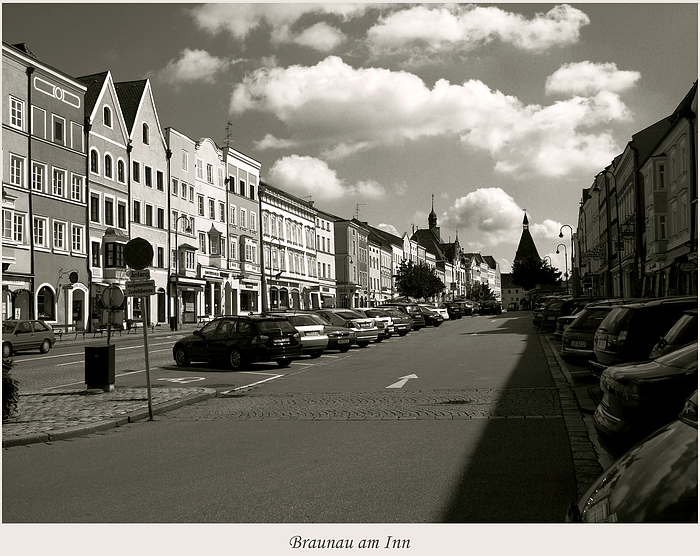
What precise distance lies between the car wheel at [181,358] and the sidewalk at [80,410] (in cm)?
563

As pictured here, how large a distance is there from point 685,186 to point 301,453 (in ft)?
123

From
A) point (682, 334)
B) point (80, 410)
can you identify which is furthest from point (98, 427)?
point (682, 334)

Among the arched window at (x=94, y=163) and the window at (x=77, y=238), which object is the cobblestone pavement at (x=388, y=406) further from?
the arched window at (x=94, y=163)

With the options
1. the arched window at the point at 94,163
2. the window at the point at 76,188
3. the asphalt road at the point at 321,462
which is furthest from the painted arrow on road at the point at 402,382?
the arched window at the point at 94,163

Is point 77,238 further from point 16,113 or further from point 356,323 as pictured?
point 356,323

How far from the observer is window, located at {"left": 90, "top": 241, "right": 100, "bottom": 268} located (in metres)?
47.0

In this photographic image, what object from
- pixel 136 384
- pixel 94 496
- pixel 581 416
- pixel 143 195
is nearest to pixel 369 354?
pixel 136 384

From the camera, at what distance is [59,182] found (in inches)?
1743

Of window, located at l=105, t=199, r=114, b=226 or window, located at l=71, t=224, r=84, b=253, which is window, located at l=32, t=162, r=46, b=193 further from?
window, located at l=105, t=199, r=114, b=226

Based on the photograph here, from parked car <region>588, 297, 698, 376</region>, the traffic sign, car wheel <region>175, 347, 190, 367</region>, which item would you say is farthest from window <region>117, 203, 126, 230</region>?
parked car <region>588, 297, 698, 376</region>

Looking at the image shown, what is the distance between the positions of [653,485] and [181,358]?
19.2m

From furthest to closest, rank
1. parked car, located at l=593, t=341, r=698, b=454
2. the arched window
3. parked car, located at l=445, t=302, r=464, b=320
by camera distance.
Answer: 1. parked car, located at l=445, t=302, r=464, b=320
2. the arched window
3. parked car, located at l=593, t=341, r=698, b=454

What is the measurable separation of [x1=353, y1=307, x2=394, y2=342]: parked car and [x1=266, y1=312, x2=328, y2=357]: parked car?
611cm

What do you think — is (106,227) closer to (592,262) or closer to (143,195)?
(143,195)
